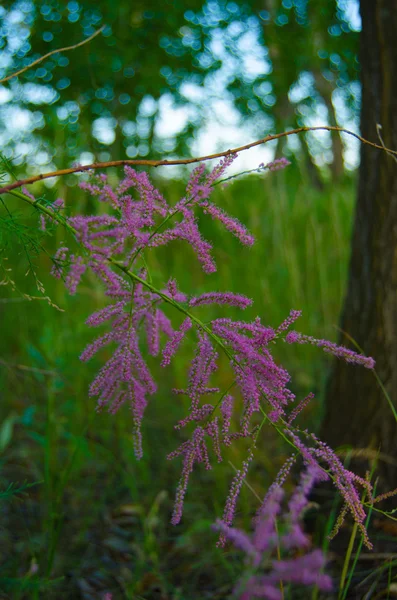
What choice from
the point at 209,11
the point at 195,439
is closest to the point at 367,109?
the point at 195,439

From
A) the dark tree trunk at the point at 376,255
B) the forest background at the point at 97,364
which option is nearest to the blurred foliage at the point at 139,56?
the forest background at the point at 97,364

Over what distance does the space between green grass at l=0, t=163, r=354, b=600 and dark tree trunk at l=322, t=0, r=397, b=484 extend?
50 cm

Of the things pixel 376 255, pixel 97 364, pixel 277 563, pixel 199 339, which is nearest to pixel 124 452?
pixel 97 364

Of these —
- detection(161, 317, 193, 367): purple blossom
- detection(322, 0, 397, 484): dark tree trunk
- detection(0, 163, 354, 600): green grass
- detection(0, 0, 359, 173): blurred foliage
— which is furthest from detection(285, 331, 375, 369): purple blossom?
detection(0, 0, 359, 173): blurred foliage

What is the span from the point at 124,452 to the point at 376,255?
128cm

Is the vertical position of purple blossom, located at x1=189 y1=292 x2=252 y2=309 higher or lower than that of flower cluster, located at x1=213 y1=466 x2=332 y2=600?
higher

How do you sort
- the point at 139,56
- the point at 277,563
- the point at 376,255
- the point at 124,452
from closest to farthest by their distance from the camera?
the point at 277,563 → the point at 376,255 → the point at 124,452 → the point at 139,56

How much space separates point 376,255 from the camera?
1847mm

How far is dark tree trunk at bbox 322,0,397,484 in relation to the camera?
1.81m

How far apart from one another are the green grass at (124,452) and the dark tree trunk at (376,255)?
1.65ft

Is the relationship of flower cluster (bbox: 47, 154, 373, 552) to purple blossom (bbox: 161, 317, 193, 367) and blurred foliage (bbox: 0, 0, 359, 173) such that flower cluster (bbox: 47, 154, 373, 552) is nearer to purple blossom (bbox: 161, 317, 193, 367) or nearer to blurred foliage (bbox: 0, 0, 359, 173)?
purple blossom (bbox: 161, 317, 193, 367)

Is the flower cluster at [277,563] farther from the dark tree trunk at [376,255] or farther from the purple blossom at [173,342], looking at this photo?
the dark tree trunk at [376,255]

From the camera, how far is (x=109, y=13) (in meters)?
5.63

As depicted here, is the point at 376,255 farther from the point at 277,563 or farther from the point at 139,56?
the point at 139,56
